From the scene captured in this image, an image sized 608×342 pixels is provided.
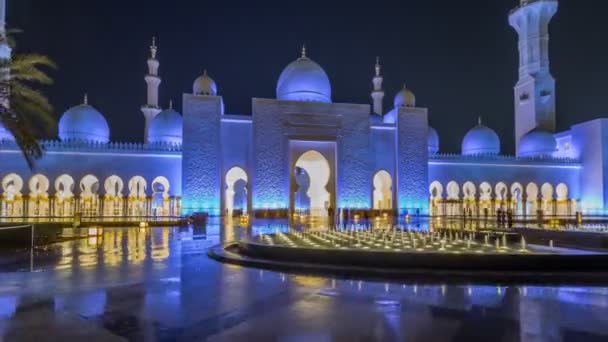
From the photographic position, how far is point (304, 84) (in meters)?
19.4

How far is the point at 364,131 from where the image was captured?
19.0m

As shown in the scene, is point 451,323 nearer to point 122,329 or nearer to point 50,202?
point 122,329

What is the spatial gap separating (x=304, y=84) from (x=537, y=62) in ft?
43.0

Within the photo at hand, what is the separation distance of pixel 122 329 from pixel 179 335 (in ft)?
1.36

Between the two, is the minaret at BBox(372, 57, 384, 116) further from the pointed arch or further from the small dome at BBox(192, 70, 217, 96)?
the small dome at BBox(192, 70, 217, 96)

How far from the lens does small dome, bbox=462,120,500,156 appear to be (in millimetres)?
24031

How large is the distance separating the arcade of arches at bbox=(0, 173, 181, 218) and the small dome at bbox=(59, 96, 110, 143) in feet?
7.90

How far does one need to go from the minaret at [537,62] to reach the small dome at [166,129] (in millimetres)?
18397

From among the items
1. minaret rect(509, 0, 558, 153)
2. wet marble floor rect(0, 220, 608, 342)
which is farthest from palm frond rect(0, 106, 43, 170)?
minaret rect(509, 0, 558, 153)

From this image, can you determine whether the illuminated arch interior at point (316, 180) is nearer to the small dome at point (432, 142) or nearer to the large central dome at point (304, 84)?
the large central dome at point (304, 84)

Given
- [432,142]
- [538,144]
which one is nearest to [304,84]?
[432,142]

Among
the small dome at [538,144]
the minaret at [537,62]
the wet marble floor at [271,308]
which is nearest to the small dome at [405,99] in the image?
the small dome at [538,144]

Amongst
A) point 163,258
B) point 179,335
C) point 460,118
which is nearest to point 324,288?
point 179,335

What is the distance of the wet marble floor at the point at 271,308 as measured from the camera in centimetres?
265
